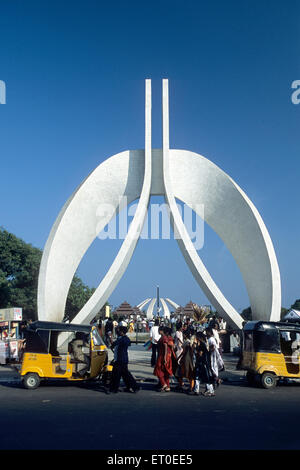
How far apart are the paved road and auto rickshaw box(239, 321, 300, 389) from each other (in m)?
0.30

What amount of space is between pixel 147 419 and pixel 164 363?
2653mm

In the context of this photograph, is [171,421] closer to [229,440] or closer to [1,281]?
[229,440]

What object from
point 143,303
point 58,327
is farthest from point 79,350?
point 143,303

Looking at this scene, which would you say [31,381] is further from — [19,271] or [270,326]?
[19,271]

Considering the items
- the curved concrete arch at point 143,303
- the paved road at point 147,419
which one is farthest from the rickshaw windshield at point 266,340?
the curved concrete arch at point 143,303

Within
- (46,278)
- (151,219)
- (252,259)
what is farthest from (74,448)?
(151,219)

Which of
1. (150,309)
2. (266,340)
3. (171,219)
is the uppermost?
(171,219)

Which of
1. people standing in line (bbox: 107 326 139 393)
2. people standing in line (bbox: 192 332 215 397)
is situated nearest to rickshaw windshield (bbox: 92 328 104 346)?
people standing in line (bbox: 107 326 139 393)

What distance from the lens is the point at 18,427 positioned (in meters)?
5.62

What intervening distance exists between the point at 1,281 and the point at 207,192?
1466 centimetres

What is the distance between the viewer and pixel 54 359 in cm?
929

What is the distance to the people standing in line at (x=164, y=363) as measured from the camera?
8.75m

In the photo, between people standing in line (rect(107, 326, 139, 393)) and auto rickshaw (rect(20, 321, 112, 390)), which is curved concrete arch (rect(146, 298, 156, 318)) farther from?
people standing in line (rect(107, 326, 139, 393))

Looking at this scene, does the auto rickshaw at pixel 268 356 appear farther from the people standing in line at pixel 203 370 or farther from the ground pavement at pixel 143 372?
the people standing in line at pixel 203 370
